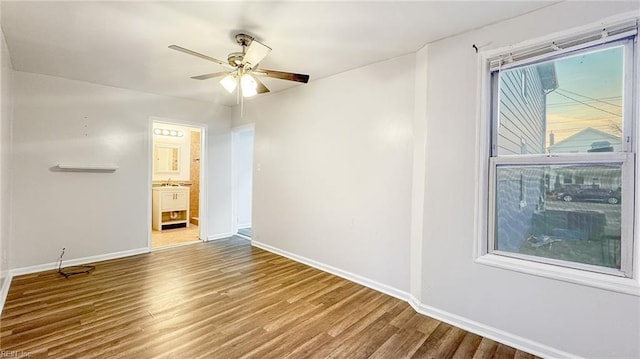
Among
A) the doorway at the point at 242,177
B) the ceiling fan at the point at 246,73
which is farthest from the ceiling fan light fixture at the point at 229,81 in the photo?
the doorway at the point at 242,177

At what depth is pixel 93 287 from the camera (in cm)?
303

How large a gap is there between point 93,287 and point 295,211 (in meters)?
2.44

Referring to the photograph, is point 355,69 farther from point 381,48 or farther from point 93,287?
point 93,287

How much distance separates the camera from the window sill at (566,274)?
175 centimetres

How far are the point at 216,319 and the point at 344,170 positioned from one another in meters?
2.04

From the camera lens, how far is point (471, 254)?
234cm

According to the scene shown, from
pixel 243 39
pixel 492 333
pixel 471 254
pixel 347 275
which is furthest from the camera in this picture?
pixel 347 275

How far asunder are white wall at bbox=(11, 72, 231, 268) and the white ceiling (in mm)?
464

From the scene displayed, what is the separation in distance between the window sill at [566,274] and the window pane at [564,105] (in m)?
0.84

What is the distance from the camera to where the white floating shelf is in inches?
143

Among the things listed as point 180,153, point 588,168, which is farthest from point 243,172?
point 588,168

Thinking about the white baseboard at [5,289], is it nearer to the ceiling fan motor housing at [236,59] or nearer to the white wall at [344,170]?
the white wall at [344,170]

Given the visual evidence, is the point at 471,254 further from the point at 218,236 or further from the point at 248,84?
the point at 218,236

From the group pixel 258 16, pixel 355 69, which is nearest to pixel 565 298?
pixel 355 69
